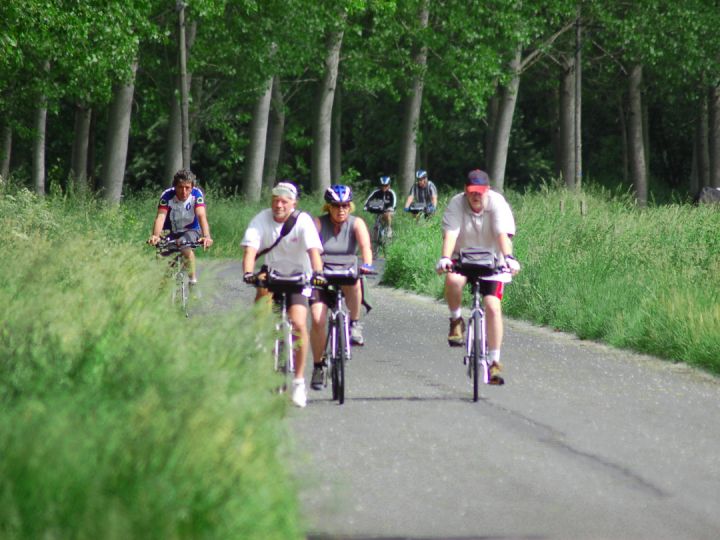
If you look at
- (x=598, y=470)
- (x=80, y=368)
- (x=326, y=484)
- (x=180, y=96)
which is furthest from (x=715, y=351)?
(x=180, y=96)

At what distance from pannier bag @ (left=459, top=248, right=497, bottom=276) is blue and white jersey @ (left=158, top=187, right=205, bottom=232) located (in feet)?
19.6

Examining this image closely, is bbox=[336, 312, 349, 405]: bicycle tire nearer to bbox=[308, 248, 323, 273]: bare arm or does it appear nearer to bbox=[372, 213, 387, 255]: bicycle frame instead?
bbox=[308, 248, 323, 273]: bare arm

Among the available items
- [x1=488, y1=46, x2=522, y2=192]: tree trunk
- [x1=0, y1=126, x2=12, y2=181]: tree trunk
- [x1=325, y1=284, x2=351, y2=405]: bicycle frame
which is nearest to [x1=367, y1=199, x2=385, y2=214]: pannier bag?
[x1=488, y1=46, x2=522, y2=192]: tree trunk

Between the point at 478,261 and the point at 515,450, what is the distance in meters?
2.70

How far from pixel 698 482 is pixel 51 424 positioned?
4501mm

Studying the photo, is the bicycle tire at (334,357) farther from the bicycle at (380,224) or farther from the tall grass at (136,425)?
the bicycle at (380,224)

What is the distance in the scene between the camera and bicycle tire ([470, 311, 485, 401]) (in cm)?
1146

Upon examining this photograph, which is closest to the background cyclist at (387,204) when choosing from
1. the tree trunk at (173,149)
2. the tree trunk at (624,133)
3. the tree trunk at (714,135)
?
the tree trunk at (173,149)

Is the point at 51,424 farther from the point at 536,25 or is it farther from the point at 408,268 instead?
the point at 536,25

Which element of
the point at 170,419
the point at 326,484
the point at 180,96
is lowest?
the point at 326,484

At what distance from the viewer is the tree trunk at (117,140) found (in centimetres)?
3241

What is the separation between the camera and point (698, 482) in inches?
329

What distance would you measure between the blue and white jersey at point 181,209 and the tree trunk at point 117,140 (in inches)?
592

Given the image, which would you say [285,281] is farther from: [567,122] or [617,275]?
[567,122]
